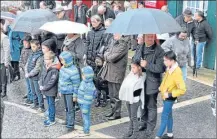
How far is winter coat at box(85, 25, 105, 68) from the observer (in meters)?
9.46

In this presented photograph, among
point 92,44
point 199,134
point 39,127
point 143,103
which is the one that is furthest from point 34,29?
point 199,134

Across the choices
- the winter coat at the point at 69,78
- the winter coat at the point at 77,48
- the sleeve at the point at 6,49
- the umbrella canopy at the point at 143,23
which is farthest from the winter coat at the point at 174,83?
the sleeve at the point at 6,49

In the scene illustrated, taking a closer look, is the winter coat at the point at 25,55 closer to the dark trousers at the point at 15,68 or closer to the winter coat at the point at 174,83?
the dark trousers at the point at 15,68

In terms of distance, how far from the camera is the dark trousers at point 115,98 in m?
8.95

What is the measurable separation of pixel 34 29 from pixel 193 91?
392cm

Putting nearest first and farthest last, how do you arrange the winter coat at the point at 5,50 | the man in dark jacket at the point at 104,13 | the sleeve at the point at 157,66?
the sleeve at the point at 157,66 < the winter coat at the point at 5,50 < the man in dark jacket at the point at 104,13

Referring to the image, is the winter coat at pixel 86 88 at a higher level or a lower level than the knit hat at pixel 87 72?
lower

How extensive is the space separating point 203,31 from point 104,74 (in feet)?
14.2

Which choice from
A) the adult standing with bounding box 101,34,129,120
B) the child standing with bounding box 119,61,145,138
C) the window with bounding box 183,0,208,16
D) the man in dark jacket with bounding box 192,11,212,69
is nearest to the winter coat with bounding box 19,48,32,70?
the adult standing with bounding box 101,34,129,120

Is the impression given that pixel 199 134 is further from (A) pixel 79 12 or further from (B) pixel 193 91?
(A) pixel 79 12

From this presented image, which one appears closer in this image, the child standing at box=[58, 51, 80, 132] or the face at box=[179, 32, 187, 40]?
the child standing at box=[58, 51, 80, 132]

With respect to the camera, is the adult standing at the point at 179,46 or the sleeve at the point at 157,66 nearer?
the sleeve at the point at 157,66

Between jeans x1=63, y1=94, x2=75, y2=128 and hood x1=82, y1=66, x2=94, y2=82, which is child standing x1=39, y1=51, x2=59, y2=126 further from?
hood x1=82, y1=66, x2=94, y2=82

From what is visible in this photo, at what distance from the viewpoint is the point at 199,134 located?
8281mm
